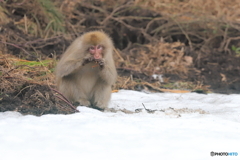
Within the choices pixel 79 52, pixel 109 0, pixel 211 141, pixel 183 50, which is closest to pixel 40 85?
pixel 79 52

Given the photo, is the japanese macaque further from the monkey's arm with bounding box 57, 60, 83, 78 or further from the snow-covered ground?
the snow-covered ground

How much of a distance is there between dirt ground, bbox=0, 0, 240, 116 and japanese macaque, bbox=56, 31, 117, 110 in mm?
444

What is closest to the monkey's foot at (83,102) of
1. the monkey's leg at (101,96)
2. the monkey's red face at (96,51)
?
the monkey's leg at (101,96)

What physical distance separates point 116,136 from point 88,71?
7.44ft

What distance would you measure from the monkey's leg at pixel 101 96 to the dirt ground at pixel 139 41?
2.57 feet

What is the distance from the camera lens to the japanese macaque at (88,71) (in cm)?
551

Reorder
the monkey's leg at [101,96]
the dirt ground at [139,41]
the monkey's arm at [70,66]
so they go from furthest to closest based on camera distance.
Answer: the dirt ground at [139,41] < the monkey's leg at [101,96] < the monkey's arm at [70,66]

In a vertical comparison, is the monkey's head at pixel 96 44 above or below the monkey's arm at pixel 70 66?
above

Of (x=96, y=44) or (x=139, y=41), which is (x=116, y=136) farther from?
(x=139, y=41)

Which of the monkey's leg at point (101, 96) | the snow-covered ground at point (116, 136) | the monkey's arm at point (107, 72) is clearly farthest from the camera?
the monkey's leg at point (101, 96)

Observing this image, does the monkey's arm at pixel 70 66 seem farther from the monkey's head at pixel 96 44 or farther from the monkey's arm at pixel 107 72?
the monkey's arm at pixel 107 72

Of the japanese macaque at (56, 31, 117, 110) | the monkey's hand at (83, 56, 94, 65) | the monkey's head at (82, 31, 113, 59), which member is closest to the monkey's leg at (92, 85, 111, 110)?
the japanese macaque at (56, 31, 117, 110)

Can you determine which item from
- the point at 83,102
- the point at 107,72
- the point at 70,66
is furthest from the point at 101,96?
the point at 70,66

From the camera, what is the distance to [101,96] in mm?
5969
